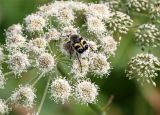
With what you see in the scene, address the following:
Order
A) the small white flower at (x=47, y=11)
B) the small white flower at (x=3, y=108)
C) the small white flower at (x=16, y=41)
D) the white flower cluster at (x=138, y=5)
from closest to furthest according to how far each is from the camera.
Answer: the small white flower at (x=3, y=108), the small white flower at (x=16, y=41), the small white flower at (x=47, y=11), the white flower cluster at (x=138, y=5)

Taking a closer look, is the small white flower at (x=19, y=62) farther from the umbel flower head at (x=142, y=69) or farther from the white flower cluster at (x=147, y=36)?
the white flower cluster at (x=147, y=36)

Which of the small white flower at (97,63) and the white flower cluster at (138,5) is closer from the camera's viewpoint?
the small white flower at (97,63)

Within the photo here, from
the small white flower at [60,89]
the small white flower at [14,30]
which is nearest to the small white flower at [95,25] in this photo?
the small white flower at [60,89]

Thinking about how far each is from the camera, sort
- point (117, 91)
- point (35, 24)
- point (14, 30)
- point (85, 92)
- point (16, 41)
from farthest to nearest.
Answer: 1. point (117, 91)
2. point (14, 30)
3. point (35, 24)
4. point (16, 41)
5. point (85, 92)

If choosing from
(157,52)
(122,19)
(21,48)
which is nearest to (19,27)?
(21,48)

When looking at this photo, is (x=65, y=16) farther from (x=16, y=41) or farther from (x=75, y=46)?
(x=16, y=41)

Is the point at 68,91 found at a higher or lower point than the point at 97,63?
lower

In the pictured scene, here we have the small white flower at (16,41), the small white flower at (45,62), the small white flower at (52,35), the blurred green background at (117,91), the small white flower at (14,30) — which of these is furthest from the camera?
the blurred green background at (117,91)

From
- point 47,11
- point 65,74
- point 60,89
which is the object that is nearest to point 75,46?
point 65,74
